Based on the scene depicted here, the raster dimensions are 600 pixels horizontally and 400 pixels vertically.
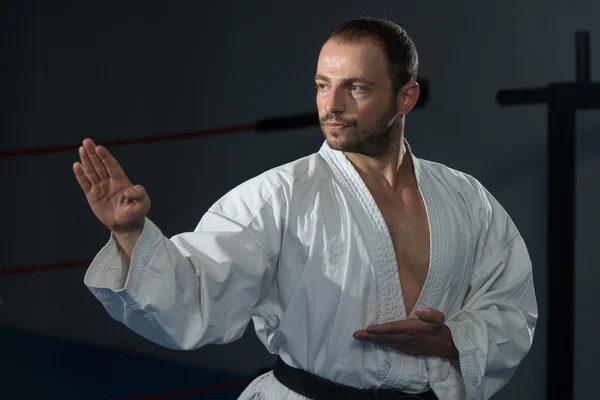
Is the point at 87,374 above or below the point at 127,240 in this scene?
below

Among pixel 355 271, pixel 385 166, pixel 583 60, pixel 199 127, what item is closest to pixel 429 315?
pixel 355 271

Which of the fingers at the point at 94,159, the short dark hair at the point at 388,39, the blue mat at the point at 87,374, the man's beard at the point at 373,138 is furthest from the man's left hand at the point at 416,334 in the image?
the blue mat at the point at 87,374

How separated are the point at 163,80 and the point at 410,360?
10.3 ft

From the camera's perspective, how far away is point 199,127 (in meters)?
4.37

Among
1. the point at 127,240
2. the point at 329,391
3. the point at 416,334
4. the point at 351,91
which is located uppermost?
the point at 351,91

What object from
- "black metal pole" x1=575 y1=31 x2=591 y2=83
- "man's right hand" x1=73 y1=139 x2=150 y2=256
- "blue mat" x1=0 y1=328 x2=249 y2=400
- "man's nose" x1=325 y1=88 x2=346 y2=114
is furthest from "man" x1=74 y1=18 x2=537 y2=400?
"blue mat" x1=0 y1=328 x2=249 y2=400

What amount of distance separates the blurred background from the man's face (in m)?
1.27

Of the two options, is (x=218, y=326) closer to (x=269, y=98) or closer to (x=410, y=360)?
(x=410, y=360)

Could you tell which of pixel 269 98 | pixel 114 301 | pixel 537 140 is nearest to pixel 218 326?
pixel 114 301

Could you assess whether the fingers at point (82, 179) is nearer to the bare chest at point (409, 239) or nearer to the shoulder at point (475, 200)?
the bare chest at point (409, 239)

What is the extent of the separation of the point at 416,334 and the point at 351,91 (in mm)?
498

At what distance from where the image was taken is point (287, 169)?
1673 mm

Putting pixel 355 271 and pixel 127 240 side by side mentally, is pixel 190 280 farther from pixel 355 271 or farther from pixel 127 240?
pixel 355 271

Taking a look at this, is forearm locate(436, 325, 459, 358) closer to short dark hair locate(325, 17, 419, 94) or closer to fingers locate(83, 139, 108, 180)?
short dark hair locate(325, 17, 419, 94)
